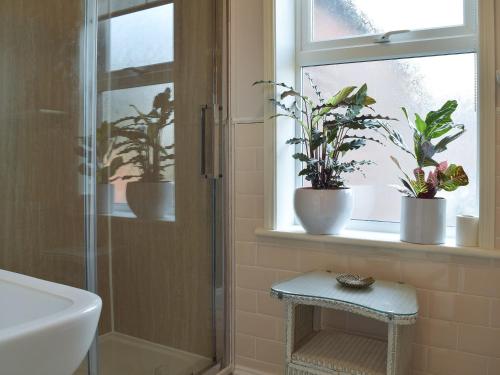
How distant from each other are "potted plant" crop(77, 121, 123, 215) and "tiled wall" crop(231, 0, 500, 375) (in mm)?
595

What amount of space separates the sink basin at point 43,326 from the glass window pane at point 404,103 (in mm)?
1416

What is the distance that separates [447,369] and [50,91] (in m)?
1.80

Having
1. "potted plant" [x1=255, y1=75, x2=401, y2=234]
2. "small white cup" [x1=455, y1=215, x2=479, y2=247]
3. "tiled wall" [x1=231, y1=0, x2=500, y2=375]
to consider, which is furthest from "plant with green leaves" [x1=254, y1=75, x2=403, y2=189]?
"small white cup" [x1=455, y1=215, x2=479, y2=247]

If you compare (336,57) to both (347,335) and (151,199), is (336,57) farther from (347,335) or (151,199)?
(347,335)

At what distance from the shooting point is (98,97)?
161cm

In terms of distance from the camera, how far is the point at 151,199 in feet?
6.01

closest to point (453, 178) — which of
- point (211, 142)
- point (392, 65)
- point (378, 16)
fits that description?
point (392, 65)

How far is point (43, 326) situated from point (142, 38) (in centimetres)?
139

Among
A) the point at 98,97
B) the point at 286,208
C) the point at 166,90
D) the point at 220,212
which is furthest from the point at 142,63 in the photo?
the point at 286,208

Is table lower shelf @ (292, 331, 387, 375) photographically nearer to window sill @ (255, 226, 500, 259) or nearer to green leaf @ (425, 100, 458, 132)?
window sill @ (255, 226, 500, 259)

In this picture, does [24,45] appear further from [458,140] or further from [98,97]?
[458,140]

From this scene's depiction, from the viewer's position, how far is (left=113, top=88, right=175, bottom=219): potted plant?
5.64 feet

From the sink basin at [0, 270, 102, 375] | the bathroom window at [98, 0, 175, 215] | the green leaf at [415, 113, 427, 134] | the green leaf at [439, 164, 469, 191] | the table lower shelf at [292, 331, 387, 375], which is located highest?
the bathroom window at [98, 0, 175, 215]

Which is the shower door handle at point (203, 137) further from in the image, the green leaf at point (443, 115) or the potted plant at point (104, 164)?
the green leaf at point (443, 115)
